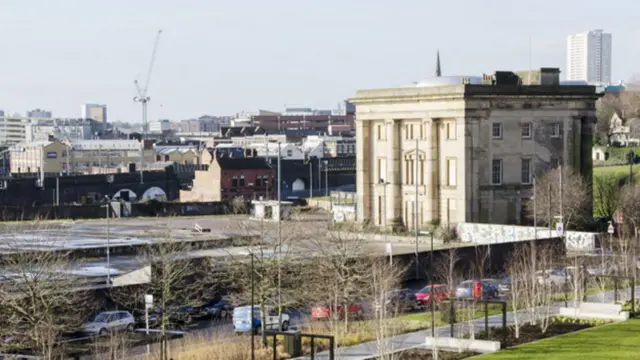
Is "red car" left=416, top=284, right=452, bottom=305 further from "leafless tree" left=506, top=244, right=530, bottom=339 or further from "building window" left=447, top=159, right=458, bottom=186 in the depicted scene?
"building window" left=447, top=159, right=458, bottom=186

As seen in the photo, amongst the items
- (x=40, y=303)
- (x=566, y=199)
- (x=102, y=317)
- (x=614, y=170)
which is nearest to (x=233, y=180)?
(x=614, y=170)

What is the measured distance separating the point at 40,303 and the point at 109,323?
4739 mm

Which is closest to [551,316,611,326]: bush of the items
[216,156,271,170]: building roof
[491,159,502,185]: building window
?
[491,159,502,185]: building window

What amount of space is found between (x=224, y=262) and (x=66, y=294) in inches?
520

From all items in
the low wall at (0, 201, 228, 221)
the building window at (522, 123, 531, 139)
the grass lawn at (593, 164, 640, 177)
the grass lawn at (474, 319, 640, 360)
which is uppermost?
the building window at (522, 123, 531, 139)

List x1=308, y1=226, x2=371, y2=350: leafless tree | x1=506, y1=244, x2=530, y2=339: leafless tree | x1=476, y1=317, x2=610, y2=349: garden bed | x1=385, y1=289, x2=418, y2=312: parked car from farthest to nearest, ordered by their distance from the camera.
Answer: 1. x1=385, y1=289, x2=418, y2=312: parked car
2. x1=308, y1=226, x2=371, y2=350: leafless tree
3. x1=506, y1=244, x2=530, y2=339: leafless tree
4. x1=476, y1=317, x2=610, y2=349: garden bed

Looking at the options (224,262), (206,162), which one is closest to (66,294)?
(224,262)

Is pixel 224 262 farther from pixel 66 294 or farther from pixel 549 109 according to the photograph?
pixel 549 109

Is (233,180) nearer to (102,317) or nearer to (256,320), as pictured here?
(102,317)

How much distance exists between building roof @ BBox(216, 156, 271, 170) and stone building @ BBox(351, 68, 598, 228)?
48633 mm

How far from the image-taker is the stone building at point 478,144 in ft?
258

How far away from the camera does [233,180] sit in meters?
131

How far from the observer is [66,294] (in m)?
42.2

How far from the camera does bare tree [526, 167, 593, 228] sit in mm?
74875
